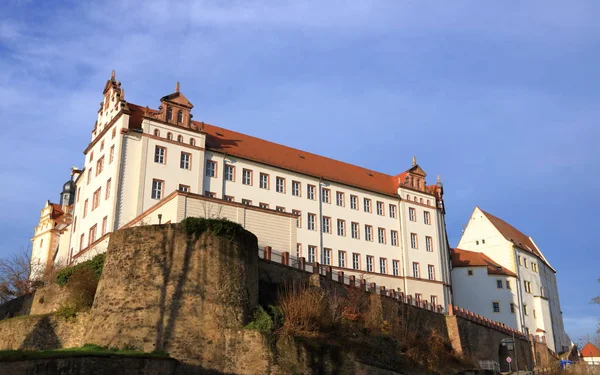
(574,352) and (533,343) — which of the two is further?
(574,352)

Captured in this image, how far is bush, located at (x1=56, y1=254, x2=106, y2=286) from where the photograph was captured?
33750 millimetres

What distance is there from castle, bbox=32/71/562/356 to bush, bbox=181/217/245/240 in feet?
21.4

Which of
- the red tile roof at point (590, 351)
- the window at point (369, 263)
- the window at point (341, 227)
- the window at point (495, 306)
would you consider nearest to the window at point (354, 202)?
the window at point (341, 227)

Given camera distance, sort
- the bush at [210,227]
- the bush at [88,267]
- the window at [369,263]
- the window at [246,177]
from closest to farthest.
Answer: the bush at [210,227] < the bush at [88,267] < the window at [246,177] < the window at [369,263]

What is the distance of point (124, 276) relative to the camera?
29906 mm

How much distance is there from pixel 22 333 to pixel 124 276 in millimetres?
6344

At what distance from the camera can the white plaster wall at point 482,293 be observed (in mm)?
70625

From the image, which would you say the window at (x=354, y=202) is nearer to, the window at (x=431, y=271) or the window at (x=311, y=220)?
the window at (x=311, y=220)

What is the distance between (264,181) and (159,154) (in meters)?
9.60

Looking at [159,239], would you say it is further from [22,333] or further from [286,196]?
[286,196]

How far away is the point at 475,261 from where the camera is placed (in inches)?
2894

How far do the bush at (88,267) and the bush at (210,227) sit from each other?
5.90 m

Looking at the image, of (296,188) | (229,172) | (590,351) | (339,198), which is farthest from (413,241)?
(590,351)

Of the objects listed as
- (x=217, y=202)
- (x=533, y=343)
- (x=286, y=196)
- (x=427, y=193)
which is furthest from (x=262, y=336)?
(x=533, y=343)
